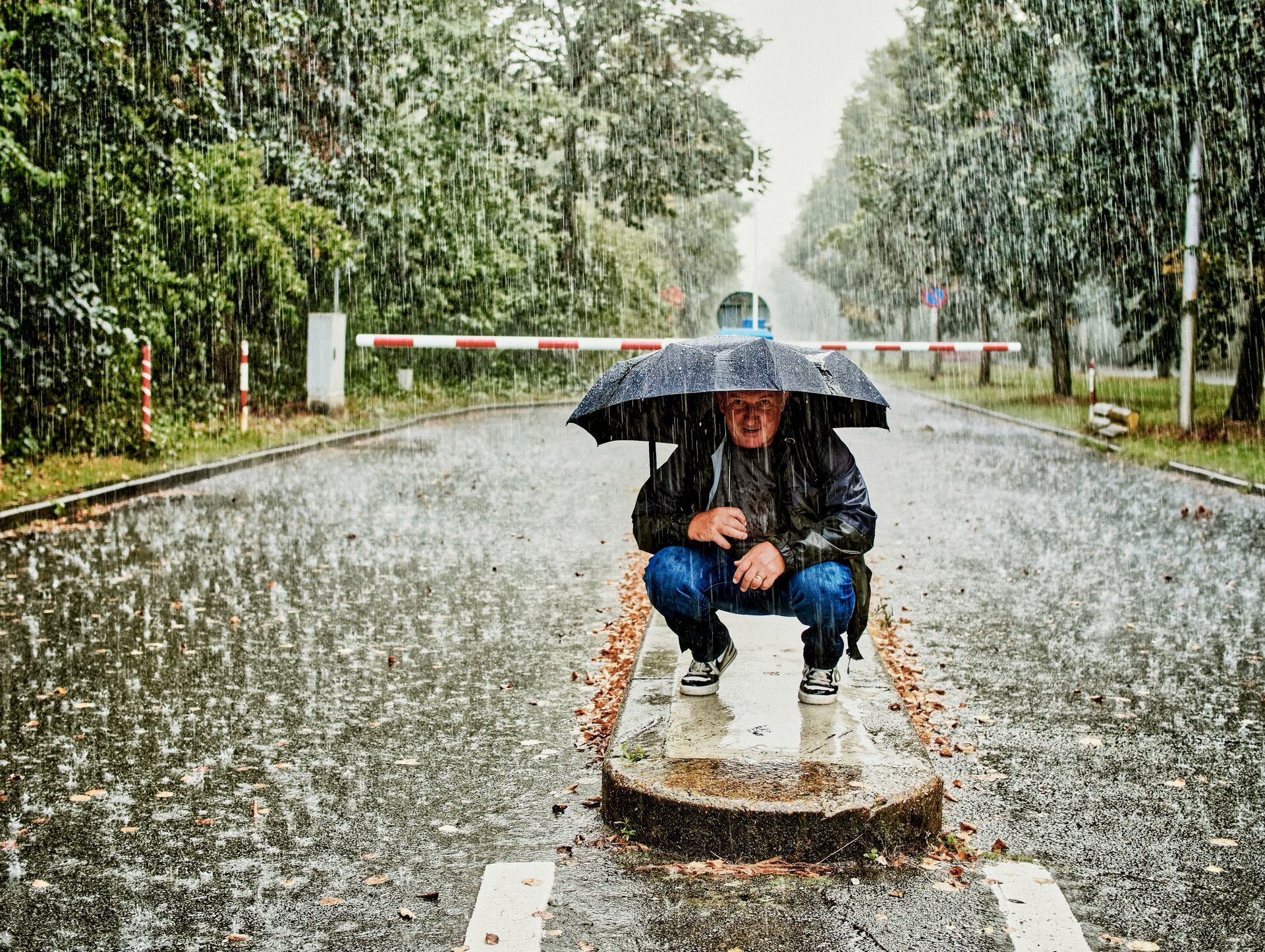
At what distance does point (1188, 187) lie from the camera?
20891 mm

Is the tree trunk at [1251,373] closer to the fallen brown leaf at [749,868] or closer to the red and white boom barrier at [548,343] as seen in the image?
the red and white boom barrier at [548,343]

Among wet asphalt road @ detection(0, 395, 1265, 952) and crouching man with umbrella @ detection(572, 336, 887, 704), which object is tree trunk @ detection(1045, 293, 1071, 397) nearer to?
wet asphalt road @ detection(0, 395, 1265, 952)

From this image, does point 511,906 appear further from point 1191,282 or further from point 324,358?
point 324,358

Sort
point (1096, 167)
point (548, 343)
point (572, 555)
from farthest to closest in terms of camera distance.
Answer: point (1096, 167) → point (548, 343) → point (572, 555)

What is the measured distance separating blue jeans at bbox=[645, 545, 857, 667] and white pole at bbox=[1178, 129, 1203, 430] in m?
18.1

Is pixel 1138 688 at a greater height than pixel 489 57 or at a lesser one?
lesser

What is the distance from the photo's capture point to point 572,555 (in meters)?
10.5

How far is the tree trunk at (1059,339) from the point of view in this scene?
109ft

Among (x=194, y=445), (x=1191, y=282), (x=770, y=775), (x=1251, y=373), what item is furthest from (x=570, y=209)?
(x=770, y=775)

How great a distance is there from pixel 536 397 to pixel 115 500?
25.7 metres

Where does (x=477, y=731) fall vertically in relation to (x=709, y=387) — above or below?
below

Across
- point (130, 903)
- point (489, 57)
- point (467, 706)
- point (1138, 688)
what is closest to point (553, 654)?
point (467, 706)

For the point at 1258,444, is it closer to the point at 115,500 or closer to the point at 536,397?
the point at 115,500

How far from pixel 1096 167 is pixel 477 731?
770 inches
